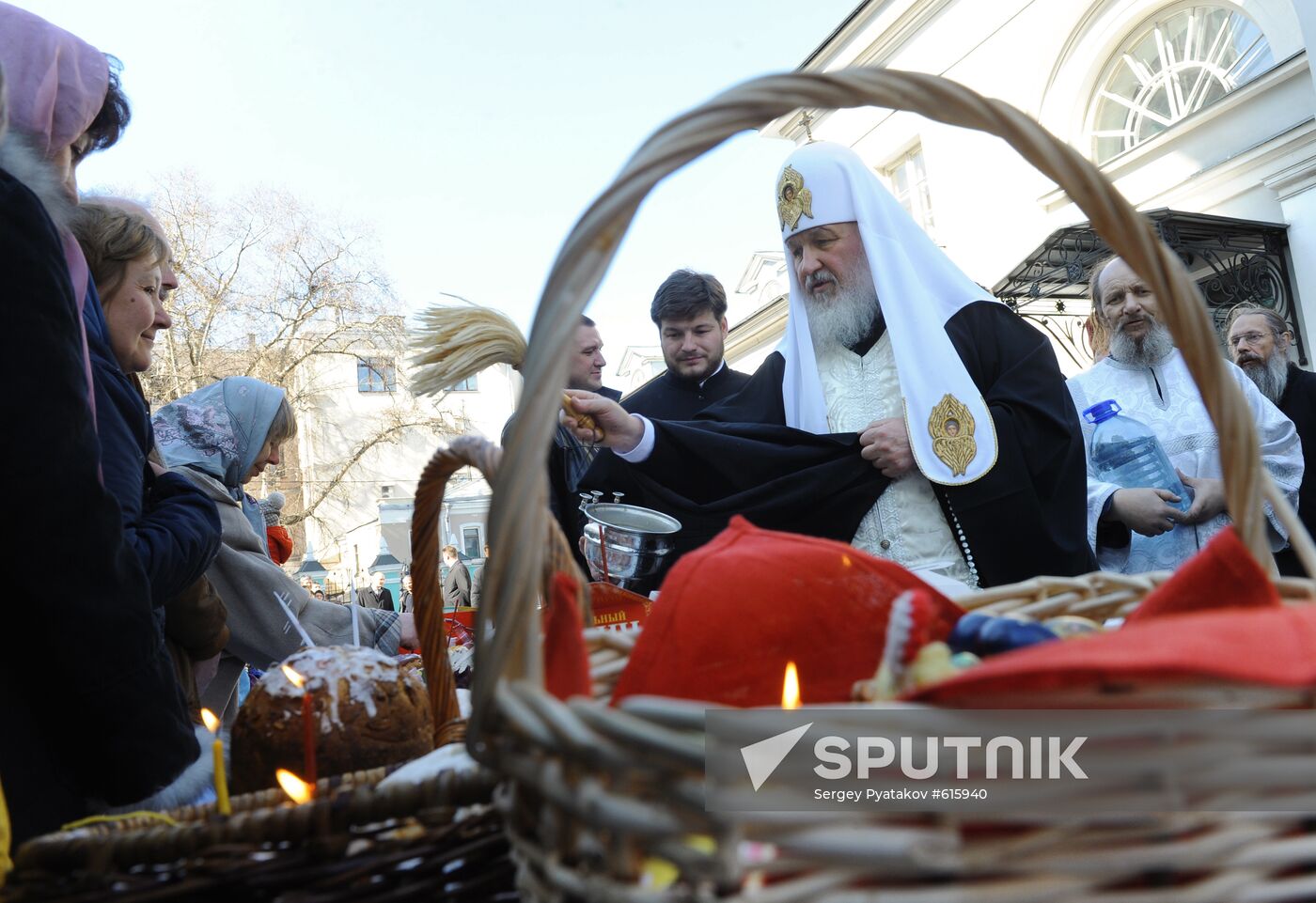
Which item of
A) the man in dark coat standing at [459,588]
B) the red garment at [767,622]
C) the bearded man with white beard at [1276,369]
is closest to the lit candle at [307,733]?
the red garment at [767,622]

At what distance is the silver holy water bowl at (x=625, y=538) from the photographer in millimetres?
1994

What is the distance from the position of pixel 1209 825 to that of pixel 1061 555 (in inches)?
75.4

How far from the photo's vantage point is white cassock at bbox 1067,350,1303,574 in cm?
309

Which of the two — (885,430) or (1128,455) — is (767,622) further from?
(1128,455)

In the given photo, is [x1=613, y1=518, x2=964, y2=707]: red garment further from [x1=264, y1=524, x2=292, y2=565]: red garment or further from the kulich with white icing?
[x1=264, y1=524, x2=292, y2=565]: red garment

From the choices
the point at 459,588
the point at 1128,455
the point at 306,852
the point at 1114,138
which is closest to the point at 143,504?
the point at 306,852

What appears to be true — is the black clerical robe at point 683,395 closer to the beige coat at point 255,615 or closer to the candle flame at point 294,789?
the beige coat at point 255,615

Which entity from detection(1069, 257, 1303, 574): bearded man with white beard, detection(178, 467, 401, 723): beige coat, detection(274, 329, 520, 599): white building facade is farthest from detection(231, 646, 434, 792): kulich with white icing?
detection(274, 329, 520, 599): white building facade

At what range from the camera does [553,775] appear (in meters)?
0.56

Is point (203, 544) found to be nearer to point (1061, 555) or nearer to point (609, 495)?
point (609, 495)

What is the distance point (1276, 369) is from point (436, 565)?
4339 millimetres

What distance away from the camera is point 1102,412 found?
339 centimetres

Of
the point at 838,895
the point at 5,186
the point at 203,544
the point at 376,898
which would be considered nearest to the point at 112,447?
the point at 203,544

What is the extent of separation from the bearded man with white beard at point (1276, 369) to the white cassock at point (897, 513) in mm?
2343
